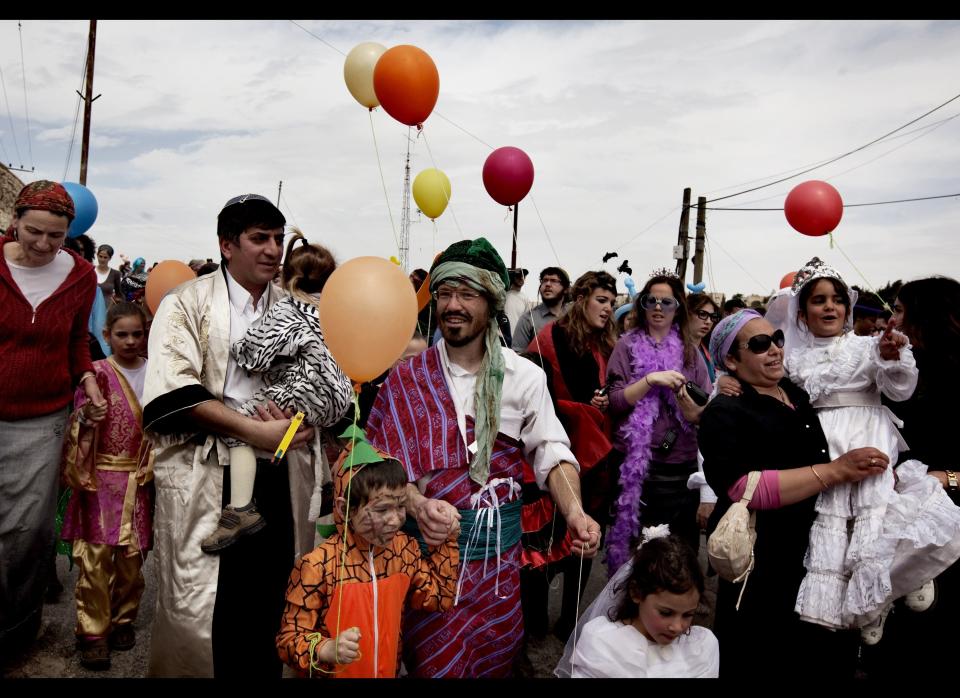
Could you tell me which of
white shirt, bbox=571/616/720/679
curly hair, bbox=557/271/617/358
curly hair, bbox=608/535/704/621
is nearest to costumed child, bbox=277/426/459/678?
white shirt, bbox=571/616/720/679

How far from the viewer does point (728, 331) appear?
265cm

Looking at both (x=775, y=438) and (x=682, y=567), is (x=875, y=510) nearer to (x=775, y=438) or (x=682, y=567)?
(x=775, y=438)

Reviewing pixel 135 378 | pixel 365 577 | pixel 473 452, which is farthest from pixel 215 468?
pixel 135 378

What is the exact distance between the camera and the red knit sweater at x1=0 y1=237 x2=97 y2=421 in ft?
9.64

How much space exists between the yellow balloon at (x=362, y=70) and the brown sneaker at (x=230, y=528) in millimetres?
3081

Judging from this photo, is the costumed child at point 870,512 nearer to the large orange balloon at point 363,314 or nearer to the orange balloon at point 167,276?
the large orange balloon at point 363,314

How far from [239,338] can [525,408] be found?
3.48 feet

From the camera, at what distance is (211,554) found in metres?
2.25

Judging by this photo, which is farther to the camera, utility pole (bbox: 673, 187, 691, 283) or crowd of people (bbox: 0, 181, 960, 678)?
utility pole (bbox: 673, 187, 691, 283)

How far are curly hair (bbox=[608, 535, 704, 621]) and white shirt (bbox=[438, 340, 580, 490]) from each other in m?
0.42

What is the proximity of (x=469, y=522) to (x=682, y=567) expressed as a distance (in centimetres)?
77

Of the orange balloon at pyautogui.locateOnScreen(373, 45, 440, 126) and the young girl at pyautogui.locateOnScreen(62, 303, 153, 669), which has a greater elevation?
the orange balloon at pyautogui.locateOnScreen(373, 45, 440, 126)

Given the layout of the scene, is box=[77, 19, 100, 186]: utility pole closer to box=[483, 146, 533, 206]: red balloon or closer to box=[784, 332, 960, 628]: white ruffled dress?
box=[483, 146, 533, 206]: red balloon

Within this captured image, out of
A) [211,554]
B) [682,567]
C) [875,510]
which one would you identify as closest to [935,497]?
[875,510]
